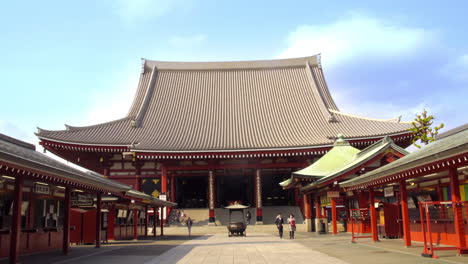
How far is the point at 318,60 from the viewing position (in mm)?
52406

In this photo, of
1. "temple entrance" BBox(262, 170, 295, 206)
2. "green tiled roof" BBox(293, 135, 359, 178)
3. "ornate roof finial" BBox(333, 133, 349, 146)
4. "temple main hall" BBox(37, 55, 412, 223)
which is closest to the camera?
"green tiled roof" BBox(293, 135, 359, 178)

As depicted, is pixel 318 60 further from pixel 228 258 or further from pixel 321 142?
pixel 228 258

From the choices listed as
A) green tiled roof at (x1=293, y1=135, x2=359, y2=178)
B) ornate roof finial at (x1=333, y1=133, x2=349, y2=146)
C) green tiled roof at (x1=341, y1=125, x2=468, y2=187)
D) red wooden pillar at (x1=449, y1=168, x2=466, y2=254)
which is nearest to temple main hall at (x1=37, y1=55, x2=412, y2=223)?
ornate roof finial at (x1=333, y1=133, x2=349, y2=146)

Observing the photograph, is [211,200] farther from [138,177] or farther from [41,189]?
[41,189]

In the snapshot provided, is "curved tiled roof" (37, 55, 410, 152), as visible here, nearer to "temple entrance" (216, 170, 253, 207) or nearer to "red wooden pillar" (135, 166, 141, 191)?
"red wooden pillar" (135, 166, 141, 191)

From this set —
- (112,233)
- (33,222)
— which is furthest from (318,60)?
(33,222)

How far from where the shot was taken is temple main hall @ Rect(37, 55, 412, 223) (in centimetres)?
3731

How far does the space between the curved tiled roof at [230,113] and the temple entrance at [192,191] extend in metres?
5.11

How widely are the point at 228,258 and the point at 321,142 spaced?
2311cm

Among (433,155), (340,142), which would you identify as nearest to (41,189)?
(433,155)

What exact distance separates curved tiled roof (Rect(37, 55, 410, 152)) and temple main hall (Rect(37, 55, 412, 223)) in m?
0.10

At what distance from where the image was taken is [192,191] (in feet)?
146

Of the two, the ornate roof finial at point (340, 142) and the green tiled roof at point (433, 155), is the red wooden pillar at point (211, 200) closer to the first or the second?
the ornate roof finial at point (340, 142)

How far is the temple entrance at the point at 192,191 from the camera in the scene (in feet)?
145
